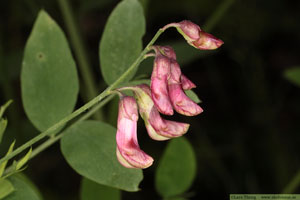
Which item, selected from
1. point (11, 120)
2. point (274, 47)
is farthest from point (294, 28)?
point (11, 120)

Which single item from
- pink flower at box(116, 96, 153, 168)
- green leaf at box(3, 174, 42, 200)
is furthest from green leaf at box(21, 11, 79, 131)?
pink flower at box(116, 96, 153, 168)

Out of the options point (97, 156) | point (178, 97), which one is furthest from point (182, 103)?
point (97, 156)

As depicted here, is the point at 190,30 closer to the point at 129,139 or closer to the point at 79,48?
the point at 129,139

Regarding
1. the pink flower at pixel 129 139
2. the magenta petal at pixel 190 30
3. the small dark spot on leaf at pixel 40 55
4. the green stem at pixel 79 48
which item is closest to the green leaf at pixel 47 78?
the small dark spot on leaf at pixel 40 55

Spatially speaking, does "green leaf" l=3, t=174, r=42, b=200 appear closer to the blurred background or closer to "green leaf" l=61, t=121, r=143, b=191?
"green leaf" l=61, t=121, r=143, b=191

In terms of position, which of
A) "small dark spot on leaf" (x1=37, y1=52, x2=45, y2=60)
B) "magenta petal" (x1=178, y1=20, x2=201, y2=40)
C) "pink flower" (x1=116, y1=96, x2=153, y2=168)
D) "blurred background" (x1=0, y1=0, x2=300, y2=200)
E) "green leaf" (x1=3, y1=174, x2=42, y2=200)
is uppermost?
"magenta petal" (x1=178, y1=20, x2=201, y2=40)

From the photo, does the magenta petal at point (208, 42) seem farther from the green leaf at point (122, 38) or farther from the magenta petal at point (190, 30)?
the green leaf at point (122, 38)

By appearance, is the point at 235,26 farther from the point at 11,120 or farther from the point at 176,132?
the point at 176,132
